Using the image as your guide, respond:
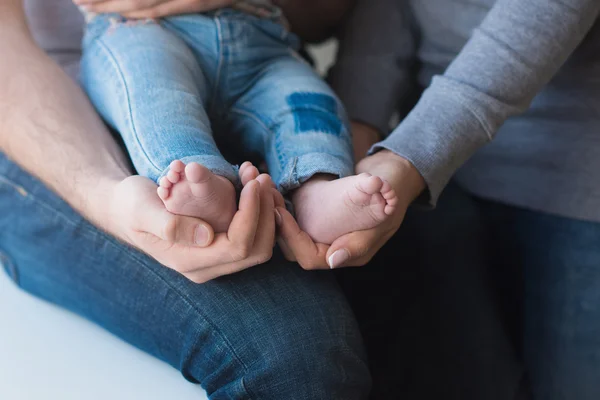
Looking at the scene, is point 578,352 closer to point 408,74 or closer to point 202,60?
point 408,74

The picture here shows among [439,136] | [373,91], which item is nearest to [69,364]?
[439,136]

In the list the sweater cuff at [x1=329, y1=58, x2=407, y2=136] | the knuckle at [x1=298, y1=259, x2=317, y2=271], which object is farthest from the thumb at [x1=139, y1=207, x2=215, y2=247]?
the sweater cuff at [x1=329, y1=58, x2=407, y2=136]

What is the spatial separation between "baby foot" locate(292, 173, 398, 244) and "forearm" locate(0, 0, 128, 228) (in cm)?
20

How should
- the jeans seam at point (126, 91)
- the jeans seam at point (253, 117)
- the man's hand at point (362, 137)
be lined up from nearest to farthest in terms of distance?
the jeans seam at point (126, 91), the jeans seam at point (253, 117), the man's hand at point (362, 137)

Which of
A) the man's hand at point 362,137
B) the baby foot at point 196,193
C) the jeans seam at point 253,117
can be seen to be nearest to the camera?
the baby foot at point 196,193

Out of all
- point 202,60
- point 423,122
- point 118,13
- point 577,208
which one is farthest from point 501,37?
point 118,13

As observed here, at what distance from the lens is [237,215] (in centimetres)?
57

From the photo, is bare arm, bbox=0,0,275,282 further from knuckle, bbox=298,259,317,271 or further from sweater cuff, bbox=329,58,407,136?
sweater cuff, bbox=329,58,407,136

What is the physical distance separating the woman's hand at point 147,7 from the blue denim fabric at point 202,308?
222 mm

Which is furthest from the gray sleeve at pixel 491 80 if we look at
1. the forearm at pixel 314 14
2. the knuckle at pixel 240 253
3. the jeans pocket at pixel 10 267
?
the jeans pocket at pixel 10 267

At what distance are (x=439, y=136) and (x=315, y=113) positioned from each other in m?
0.14

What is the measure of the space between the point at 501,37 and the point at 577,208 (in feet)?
0.82

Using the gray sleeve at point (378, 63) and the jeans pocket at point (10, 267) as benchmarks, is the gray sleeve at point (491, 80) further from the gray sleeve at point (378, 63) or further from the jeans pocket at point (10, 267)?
the jeans pocket at point (10, 267)

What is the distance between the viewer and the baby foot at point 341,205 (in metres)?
0.58
